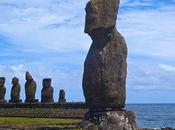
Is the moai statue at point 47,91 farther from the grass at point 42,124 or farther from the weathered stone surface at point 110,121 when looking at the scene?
the weathered stone surface at point 110,121

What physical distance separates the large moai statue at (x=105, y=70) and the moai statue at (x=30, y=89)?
26.5m

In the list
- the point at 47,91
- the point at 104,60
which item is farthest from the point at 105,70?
the point at 47,91

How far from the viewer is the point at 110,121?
24.5 metres

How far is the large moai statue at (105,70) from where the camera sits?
971 inches

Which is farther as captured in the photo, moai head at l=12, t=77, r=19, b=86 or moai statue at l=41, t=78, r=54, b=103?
moai head at l=12, t=77, r=19, b=86

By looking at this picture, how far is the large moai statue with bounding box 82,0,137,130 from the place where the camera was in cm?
2467

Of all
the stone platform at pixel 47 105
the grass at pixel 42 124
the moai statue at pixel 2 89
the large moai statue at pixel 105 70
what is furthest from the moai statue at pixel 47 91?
the large moai statue at pixel 105 70

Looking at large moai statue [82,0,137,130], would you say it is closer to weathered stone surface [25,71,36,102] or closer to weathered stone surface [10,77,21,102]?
weathered stone surface [25,71,36,102]

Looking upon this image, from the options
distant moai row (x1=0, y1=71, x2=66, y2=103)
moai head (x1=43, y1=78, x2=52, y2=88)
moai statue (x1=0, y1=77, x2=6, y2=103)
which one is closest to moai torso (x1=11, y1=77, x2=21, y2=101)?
distant moai row (x1=0, y1=71, x2=66, y2=103)

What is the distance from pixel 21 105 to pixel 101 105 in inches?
946

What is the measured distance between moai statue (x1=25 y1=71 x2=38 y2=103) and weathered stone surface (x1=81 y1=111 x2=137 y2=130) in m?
26.6

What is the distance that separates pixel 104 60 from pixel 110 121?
8.66ft

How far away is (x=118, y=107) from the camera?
25250 millimetres

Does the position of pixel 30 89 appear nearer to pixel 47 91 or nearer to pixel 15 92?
pixel 47 91
